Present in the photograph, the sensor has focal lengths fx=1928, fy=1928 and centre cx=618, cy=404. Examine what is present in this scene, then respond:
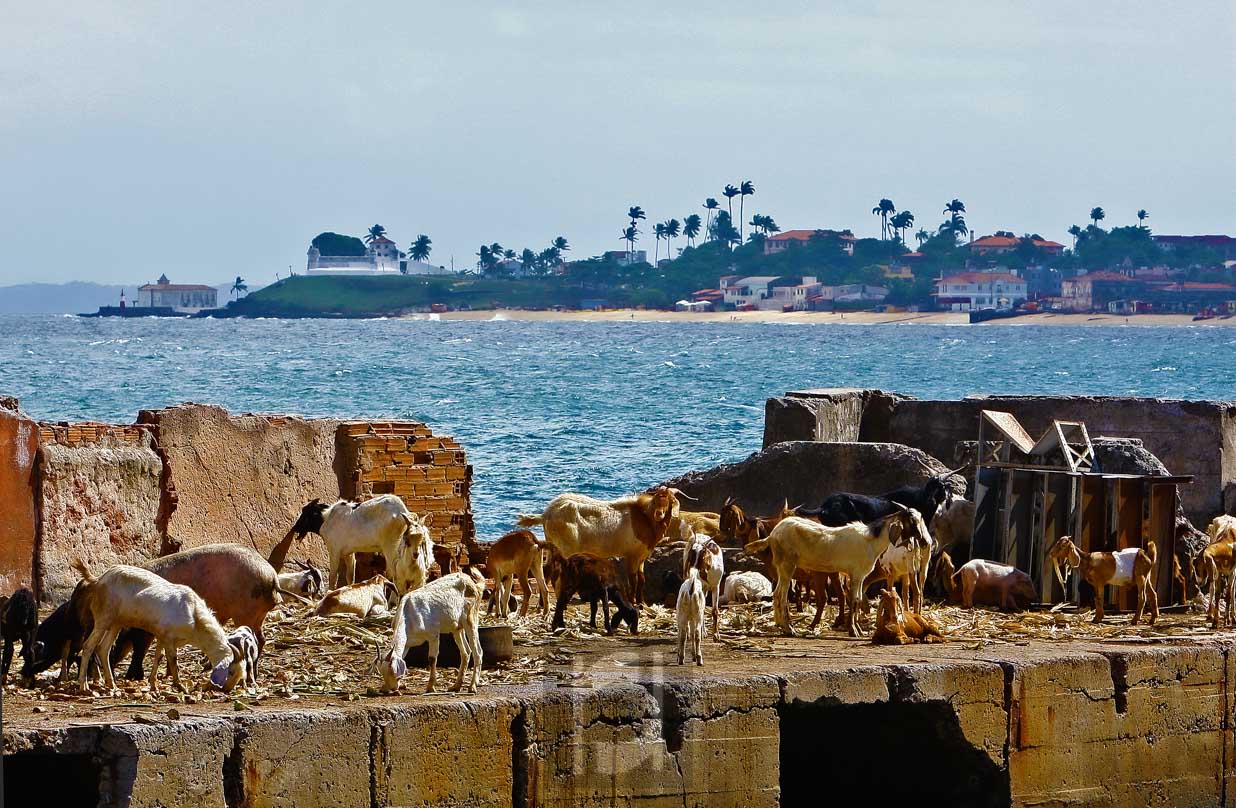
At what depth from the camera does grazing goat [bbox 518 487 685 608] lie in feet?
43.4

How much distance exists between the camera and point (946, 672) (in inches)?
445

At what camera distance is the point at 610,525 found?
524 inches

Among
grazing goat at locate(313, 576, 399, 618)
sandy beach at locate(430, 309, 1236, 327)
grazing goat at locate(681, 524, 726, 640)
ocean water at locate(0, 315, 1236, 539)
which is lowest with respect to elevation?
sandy beach at locate(430, 309, 1236, 327)

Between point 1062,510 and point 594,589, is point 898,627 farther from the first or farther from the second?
point 1062,510

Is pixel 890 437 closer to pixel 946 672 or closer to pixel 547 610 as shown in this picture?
pixel 547 610

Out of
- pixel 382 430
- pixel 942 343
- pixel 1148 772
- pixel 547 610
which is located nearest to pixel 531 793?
pixel 547 610

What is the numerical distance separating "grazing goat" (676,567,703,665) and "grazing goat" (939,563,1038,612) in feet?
12.3

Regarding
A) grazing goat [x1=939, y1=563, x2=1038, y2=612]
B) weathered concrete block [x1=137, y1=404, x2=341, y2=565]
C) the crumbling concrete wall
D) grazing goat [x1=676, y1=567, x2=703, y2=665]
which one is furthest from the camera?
the crumbling concrete wall

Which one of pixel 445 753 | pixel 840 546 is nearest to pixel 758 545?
pixel 840 546

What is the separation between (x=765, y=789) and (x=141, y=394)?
200 ft

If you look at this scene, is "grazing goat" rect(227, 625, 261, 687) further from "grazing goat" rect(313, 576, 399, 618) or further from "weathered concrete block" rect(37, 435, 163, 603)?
"weathered concrete block" rect(37, 435, 163, 603)

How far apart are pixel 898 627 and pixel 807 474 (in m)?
5.01

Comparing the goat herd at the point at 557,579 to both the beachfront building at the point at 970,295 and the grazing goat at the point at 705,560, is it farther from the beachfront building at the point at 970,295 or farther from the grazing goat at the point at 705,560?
the beachfront building at the point at 970,295

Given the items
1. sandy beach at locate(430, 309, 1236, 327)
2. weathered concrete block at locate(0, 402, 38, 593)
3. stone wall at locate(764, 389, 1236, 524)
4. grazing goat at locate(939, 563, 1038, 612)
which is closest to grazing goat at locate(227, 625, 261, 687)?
weathered concrete block at locate(0, 402, 38, 593)
